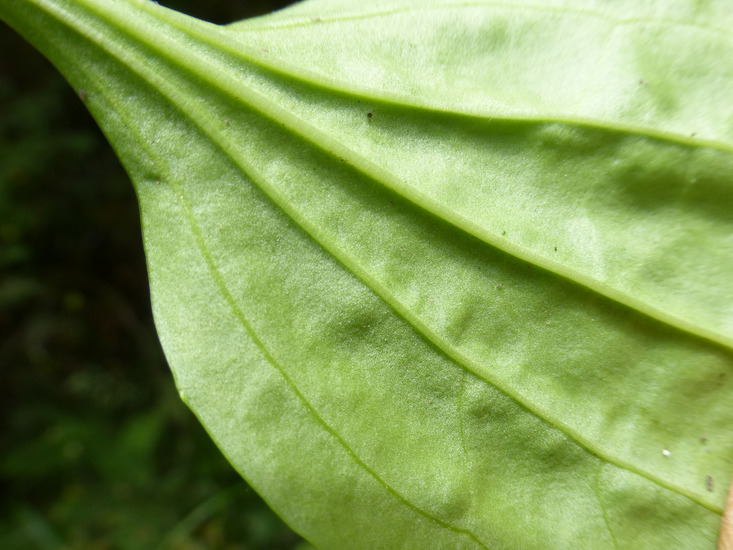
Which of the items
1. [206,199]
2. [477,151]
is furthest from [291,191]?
[477,151]

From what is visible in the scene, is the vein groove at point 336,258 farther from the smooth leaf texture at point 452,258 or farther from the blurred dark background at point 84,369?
the blurred dark background at point 84,369

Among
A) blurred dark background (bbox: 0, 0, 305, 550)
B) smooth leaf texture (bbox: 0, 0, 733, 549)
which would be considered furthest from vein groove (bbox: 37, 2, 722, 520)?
blurred dark background (bbox: 0, 0, 305, 550)

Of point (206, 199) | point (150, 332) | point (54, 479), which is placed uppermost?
point (206, 199)

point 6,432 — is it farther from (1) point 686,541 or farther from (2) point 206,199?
(1) point 686,541

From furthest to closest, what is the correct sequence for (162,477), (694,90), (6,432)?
(6,432) → (162,477) → (694,90)

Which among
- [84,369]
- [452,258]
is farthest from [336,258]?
[84,369]

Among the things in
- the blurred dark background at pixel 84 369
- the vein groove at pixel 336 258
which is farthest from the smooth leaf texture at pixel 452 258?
the blurred dark background at pixel 84 369

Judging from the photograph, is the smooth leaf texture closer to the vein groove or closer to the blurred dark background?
the vein groove
